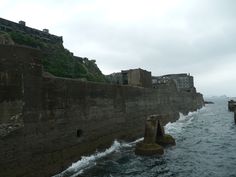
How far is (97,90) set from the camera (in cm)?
1780

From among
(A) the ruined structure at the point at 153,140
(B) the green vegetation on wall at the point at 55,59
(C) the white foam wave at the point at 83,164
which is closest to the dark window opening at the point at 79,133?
(C) the white foam wave at the point at 83,164

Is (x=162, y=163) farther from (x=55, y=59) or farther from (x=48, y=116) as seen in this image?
(x=55, y=59)

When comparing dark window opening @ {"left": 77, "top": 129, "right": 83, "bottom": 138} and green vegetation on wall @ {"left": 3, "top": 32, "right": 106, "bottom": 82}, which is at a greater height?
green vegetation on wall @ {"left": 3, "top": 32, "right": 106, "bottom": 82}

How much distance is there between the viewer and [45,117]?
12492mm

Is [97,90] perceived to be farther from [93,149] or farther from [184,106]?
[184,106]

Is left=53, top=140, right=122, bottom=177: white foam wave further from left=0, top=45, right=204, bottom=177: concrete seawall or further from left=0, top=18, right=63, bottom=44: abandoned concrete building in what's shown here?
left=0, top=18, right=63, bottom=44: abandoned concrete building

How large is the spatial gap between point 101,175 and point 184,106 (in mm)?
43415

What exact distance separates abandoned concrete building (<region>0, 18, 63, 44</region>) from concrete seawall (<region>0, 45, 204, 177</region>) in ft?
161

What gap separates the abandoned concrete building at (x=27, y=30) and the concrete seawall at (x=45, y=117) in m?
49.1

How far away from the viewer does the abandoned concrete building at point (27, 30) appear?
203 feet

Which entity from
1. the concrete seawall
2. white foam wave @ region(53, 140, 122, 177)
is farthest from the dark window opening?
white foam wave @ region(53, 140, 122, 177)

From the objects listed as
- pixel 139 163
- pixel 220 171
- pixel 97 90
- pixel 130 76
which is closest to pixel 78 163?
pixel 139 163

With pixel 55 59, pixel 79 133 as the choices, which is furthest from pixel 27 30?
pixel 79 133

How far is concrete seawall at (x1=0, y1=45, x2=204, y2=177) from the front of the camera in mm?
10547
